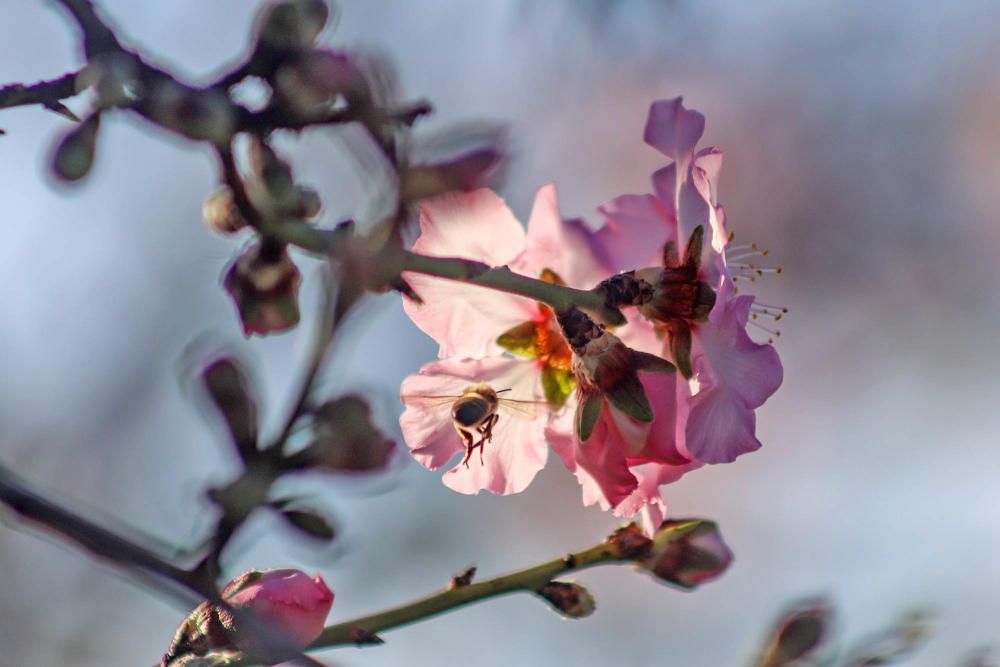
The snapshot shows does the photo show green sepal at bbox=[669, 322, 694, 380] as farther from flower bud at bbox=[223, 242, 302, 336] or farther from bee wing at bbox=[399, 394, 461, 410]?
flower bud at bbox=[223, 242, 302, 336]

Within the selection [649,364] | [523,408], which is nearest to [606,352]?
[649,364]

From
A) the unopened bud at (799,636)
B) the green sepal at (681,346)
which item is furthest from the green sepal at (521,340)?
the unopened bud at (799,636)

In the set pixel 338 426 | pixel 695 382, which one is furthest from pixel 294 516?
pixel 695 382

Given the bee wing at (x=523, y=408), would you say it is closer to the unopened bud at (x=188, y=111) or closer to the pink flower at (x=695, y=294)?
the pink flower at (x=695, y=294)

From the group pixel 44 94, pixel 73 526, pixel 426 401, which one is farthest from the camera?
pixel 426 401

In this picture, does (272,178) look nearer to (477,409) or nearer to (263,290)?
(263,290)

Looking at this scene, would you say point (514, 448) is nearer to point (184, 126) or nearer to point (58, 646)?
point (184, 126)

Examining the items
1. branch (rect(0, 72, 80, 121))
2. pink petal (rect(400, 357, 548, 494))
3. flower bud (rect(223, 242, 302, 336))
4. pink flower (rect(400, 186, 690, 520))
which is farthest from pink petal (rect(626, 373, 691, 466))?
branch (rect(0, 72, 80, 121))
